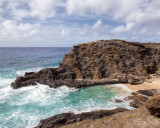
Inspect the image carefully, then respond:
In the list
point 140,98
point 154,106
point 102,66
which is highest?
point 102,66

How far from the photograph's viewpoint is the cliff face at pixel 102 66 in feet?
98.4

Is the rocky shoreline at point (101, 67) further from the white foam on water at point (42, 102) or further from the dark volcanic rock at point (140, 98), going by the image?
the dark volcanic rock at point (140, 98)

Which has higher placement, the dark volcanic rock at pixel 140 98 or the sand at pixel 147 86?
the sand at pixel 147 86

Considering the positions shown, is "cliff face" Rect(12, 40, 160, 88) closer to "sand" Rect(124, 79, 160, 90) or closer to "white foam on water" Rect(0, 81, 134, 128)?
"sand" Rect(124, 79, 160, 90)

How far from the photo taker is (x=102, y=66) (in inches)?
1268

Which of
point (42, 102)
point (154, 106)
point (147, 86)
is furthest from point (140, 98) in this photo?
point (42, 102)

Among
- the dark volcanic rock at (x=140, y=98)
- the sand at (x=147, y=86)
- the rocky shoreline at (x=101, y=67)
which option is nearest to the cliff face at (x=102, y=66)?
the rocky shoreline at (x=101, y=67)

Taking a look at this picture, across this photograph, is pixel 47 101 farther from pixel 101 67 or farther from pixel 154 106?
pixel 154 106

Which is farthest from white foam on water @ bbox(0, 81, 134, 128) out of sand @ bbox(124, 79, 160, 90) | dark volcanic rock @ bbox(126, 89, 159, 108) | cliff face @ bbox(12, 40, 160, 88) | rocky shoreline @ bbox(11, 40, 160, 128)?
cliff face @ bbox(12, 40, 160, 88)

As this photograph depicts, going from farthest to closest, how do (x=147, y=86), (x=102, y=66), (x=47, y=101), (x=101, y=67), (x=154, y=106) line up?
1. (x=102, y=66)
2. (x=101, y=67)
3. (x=147, y=86)
4. (x=47, y=101)
5. (x=154, y=106)

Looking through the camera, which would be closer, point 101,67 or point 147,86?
point 147,86

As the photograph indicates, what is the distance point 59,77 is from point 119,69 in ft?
54.2

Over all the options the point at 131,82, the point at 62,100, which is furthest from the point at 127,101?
the point at 62,100

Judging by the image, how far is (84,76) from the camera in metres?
31.8
